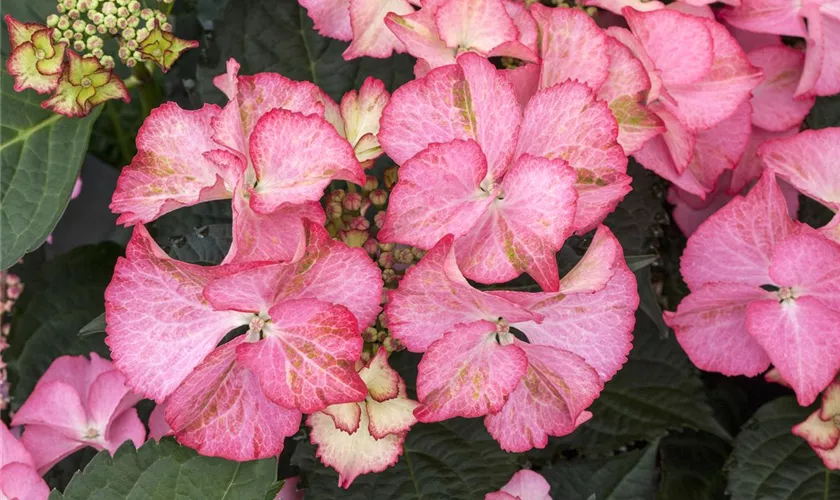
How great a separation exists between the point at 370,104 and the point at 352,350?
214 millimetres

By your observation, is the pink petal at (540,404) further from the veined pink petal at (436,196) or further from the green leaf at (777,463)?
the green leaf at (777,463)

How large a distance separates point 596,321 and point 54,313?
2.14 ft

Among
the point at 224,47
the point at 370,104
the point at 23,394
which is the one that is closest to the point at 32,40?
the point at 224,47

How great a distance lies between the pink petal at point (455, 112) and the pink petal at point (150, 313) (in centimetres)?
17

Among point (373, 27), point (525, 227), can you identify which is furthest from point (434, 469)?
point (373, 27)

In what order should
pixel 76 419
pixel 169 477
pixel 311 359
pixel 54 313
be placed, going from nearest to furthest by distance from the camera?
pixel 311 359 → pixel 169 477 → pixel 76 419 → pixel 54 313

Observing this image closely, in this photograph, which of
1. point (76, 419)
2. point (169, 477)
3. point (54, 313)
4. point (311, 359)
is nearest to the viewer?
point (311, 359)

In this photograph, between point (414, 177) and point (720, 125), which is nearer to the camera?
point (414, 177)

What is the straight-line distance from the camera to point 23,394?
0.96 m

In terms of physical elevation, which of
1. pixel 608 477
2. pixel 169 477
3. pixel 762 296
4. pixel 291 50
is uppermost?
pixel 291 50

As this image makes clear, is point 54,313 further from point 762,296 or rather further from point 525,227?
point 762,296

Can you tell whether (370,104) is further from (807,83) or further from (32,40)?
(807,83)

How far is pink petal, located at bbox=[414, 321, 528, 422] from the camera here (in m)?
0.60

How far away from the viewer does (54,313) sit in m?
0.97
